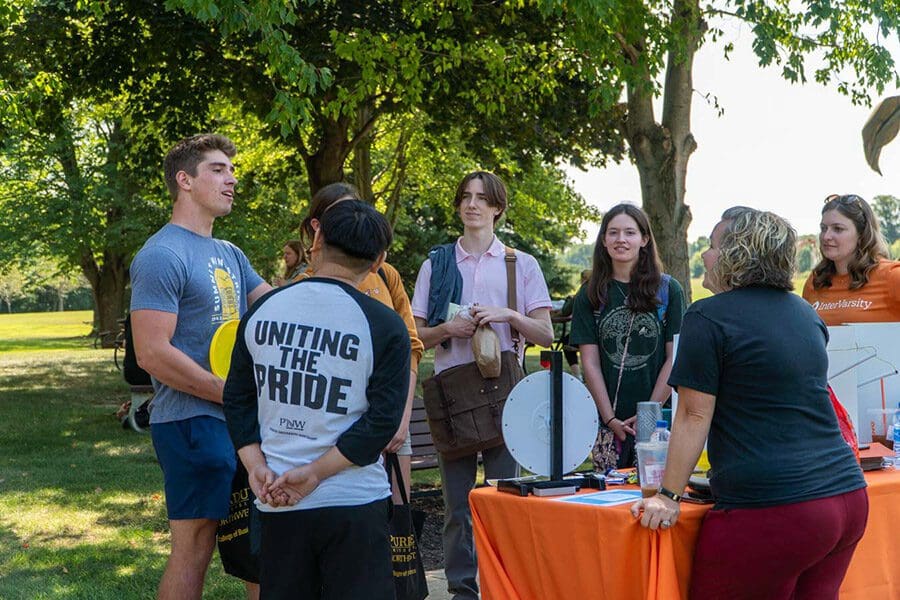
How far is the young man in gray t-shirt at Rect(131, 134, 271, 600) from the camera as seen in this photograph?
12.2ft

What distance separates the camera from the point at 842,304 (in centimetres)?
492

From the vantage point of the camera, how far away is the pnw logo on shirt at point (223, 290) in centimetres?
388

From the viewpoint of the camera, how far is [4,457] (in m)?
10.6

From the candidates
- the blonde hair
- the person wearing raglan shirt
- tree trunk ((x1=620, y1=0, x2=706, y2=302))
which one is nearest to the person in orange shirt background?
the blonde hair

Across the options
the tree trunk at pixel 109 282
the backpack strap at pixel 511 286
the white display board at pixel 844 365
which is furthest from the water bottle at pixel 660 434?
the tree trunk at pixel 109 282

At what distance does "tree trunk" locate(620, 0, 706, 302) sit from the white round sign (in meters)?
7.77

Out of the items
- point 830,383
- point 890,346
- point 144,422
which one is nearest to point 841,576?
point 830,383

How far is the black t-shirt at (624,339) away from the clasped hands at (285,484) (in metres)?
1.80

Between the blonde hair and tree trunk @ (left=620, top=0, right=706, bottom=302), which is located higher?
tree trunk @ (left=620, top=0, right=706, bottom=302)

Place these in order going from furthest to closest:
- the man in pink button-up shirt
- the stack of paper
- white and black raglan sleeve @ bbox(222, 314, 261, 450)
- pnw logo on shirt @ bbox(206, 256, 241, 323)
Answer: the man in pink button-up shirt < the stack of paper < pnw logo on shirt @ bbox(206, 256, 241, 323) < white and black raglan sleeve @ bbox(222, 314, 261, 450)

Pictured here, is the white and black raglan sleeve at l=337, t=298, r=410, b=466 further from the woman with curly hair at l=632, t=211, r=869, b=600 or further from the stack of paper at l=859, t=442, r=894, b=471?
the stack of paper at l=859, t=442, r=894, b=471

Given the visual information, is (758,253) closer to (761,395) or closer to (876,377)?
(761,395)

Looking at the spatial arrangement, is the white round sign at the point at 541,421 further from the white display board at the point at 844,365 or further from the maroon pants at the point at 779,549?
the white display board at the point at 844,365

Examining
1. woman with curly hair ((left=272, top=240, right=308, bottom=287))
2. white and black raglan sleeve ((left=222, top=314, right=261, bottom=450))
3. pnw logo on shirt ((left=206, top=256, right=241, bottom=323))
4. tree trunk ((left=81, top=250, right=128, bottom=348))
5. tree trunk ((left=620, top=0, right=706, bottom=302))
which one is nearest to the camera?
white and black raglan sleeve ((left=222, top=314, right=261, bottom=450))
